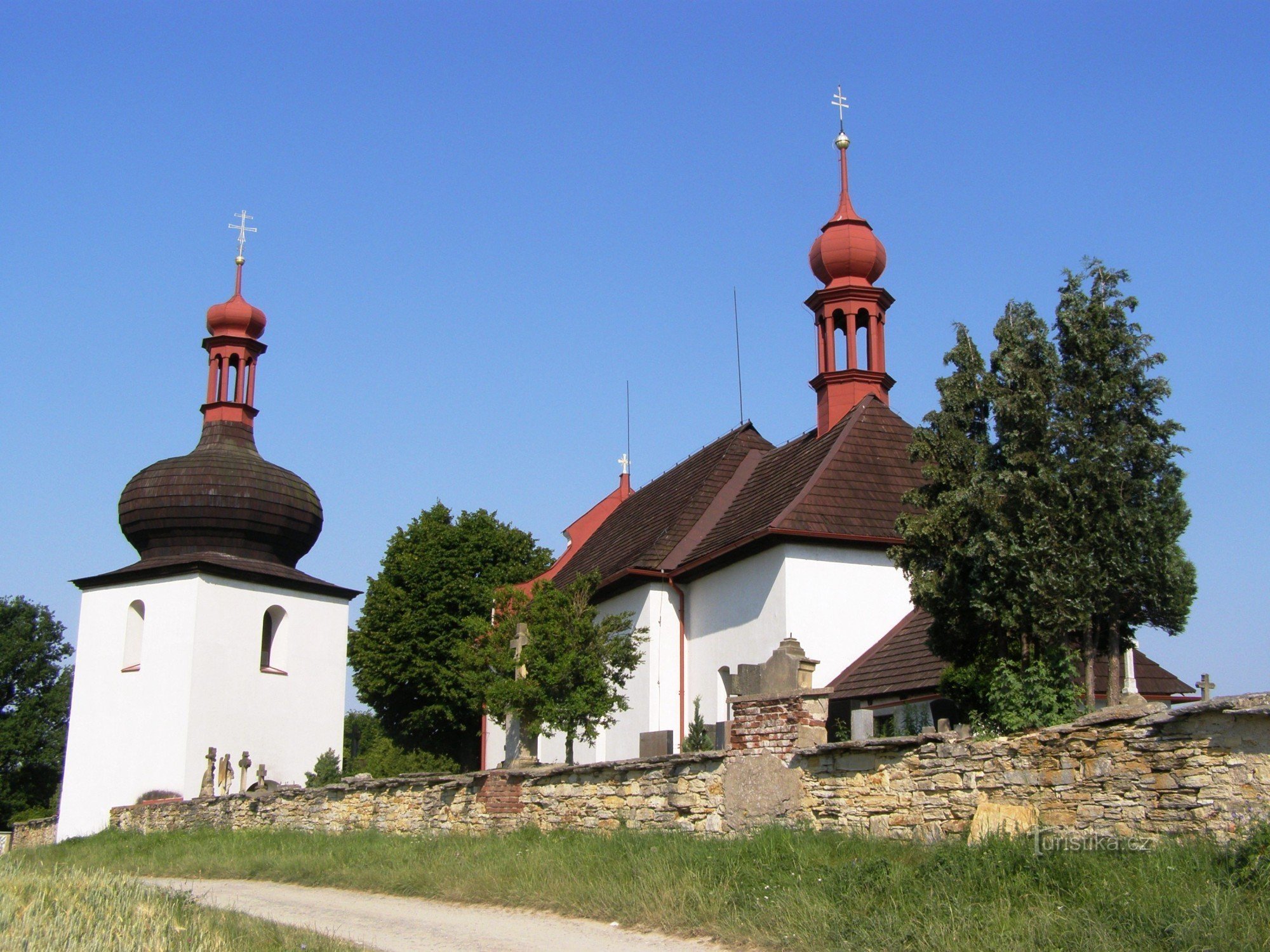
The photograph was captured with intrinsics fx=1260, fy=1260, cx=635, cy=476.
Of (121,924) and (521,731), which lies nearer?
(121,924)

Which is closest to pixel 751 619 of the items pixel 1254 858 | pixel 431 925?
pixel 431 925

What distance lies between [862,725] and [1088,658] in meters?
3.55

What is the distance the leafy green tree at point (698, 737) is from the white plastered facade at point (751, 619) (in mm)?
470

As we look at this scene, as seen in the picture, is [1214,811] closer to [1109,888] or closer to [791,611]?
[1109,888]

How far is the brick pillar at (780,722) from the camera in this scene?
1244 centimetres

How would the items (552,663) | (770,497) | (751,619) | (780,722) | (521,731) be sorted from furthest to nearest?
(770,497) → (751,619) → (552,663) → (521,731) → (780,722)

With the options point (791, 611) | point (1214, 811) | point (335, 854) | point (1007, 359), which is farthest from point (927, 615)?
point (1214, 811)

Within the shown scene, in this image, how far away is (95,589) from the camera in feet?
108

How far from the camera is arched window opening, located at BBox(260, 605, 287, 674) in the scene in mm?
33312

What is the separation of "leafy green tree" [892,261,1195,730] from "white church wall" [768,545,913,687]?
6.21 meters

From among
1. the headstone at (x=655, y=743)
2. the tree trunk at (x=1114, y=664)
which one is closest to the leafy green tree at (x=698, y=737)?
the headstone at (x=655, y=743)

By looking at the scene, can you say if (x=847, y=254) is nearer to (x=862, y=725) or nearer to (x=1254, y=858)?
(x=862, y=725)

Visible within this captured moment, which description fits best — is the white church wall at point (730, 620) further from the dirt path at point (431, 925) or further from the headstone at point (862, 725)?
the dirt path at point (431, 925)

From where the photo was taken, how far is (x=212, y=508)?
32.9 metres
